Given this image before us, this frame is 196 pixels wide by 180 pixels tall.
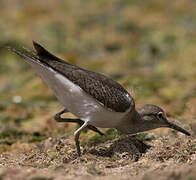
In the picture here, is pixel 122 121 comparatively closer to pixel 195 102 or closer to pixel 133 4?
pixel 195 102

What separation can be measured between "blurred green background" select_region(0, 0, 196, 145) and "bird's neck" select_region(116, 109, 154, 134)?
931 millimetres

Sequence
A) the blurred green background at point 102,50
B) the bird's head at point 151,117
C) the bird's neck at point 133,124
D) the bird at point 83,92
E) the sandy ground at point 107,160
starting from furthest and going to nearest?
the blurred green background at point 102,50
the bird's head at point 151,117
the bird's neck at point 133,124
the bird at point 83,92
the sandy ground at point 107,160

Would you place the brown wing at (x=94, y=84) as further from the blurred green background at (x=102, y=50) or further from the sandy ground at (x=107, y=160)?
the blurred green background at (x=102, y=50)

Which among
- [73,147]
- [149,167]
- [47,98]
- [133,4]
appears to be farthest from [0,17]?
[149,167]

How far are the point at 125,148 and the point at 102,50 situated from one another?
12.5m

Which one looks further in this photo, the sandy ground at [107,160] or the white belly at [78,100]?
the white belly at [78,100]

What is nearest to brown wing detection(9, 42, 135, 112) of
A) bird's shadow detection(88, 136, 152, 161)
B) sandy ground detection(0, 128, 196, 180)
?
bird's shadow detection(88, 136, 152, 161)

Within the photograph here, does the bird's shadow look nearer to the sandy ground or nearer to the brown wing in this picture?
the sandy ground

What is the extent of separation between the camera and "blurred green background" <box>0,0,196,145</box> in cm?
995

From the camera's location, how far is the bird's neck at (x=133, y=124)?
6.71m

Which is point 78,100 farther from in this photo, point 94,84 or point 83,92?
point 94,84

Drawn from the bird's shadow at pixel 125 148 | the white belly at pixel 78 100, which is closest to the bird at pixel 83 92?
the white belly at pixel 78 100

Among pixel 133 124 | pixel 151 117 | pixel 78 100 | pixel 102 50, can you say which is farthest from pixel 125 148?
pixel 102 50

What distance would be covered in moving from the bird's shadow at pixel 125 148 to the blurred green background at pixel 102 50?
121 centimetres
